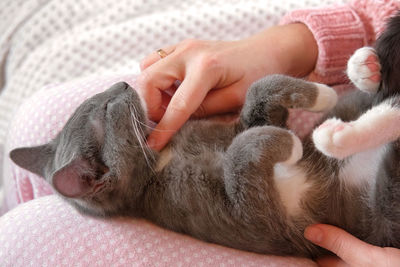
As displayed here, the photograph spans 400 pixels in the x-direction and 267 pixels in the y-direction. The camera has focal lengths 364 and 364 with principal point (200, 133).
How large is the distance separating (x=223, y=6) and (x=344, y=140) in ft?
3.64

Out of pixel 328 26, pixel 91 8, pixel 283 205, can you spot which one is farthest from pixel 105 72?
pixel 283 205

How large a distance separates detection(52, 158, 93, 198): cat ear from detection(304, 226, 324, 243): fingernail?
60 centimetres

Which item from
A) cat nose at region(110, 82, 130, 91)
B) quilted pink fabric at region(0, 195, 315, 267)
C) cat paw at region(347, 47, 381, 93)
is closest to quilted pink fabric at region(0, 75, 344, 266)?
quilted pink fabric at region(0, 195, 315, 267)

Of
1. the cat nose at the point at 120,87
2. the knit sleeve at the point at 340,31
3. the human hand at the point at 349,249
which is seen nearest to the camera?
the human hand at the point at 349,249

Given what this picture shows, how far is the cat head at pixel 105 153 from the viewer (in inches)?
39.7

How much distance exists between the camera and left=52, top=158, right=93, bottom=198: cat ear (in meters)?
0.93

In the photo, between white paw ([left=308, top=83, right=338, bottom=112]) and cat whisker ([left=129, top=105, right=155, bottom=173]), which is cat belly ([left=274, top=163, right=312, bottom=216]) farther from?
cat whisker ([left=129, top=105, right=155, bottom=173])

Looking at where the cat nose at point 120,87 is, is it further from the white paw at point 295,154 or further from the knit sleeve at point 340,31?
the knit sleeve at point 340,31

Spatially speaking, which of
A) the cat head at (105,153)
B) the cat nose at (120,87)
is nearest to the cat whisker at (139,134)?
the cat head at (105,153)

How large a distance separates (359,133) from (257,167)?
257 mm

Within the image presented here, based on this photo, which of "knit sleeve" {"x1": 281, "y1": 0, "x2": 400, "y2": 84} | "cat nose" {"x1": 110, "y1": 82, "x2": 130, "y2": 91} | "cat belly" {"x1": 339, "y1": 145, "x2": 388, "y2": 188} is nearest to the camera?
"cat belly" {"x1": 339, "y1": 145, "x2": 388, "y2": 188}

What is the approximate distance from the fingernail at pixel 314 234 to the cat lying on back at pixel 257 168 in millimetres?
24

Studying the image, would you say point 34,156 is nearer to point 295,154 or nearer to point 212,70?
point 212,70

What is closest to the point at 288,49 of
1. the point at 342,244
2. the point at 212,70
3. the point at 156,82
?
the point at 212,70
